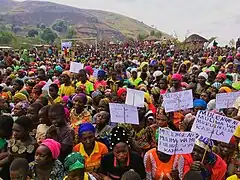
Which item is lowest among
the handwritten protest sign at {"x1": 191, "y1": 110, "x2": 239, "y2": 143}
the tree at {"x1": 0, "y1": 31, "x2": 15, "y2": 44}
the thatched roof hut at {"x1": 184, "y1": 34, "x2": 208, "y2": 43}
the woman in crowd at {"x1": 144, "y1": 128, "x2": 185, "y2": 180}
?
the tree at {"x1": 0, "y1": 31, "x2": 15, "y2": 44}

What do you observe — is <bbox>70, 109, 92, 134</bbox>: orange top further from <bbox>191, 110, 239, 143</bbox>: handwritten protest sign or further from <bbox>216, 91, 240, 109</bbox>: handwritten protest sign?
<bbox>216, 91, 240, 109</bbox>: handwritten protest sign

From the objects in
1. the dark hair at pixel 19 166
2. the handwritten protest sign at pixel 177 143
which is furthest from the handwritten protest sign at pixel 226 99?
the dark hair at pixel 19 166

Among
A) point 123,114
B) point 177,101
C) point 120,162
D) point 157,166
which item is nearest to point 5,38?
point 177,101

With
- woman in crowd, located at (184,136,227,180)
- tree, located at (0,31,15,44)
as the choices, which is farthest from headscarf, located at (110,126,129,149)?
tree, located at (0,31,15,44)

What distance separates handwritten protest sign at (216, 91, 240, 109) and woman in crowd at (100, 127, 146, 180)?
269cm

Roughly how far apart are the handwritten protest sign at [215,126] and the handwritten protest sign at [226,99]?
90.1 inches

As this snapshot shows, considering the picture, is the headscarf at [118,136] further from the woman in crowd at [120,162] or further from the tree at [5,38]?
the tree at [5,38]

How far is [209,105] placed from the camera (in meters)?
7.31

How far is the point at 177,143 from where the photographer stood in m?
4.39

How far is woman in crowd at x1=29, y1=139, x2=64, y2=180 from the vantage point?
13.8ft

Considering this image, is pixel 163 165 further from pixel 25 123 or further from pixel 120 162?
pixel 25 123

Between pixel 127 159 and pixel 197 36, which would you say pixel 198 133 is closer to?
pixel 127 159

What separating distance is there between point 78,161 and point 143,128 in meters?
1.97

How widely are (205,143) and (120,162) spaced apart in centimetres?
99
